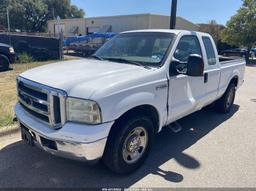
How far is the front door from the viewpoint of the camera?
12.0 ft

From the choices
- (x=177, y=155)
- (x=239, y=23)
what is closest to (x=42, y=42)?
(x=177, y=155)

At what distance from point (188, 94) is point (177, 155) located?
100 centimetres

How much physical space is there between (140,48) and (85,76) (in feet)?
4.40

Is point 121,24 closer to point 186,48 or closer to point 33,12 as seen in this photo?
point 33,12

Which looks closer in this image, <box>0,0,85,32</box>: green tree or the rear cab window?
the rear cab window

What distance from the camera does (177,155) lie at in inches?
152

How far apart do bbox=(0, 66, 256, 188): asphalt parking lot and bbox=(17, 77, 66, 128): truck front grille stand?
2.64 feet

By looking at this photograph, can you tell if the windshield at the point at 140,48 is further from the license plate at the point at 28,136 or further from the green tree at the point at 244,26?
the green tree at the point at 244,26

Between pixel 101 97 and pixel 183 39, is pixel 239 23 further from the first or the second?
pixel 101 97

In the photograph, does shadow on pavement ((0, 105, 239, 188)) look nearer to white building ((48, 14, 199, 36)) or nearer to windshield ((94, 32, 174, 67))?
windshield ((94, 32, 174, 67))

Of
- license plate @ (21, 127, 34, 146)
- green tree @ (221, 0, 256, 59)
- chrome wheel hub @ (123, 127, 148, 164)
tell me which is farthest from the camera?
green tree @ (221, 0, 256, 59)

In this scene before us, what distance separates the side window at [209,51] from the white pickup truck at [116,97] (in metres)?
0.28

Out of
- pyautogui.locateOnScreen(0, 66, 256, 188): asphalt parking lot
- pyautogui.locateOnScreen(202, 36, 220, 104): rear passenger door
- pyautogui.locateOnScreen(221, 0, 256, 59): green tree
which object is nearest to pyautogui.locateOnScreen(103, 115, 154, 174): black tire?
pyautogui.locateOnScreen(0, 66, 256, 188): asphalt parking lot

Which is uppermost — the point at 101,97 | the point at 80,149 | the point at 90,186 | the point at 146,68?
the point at 146,68
